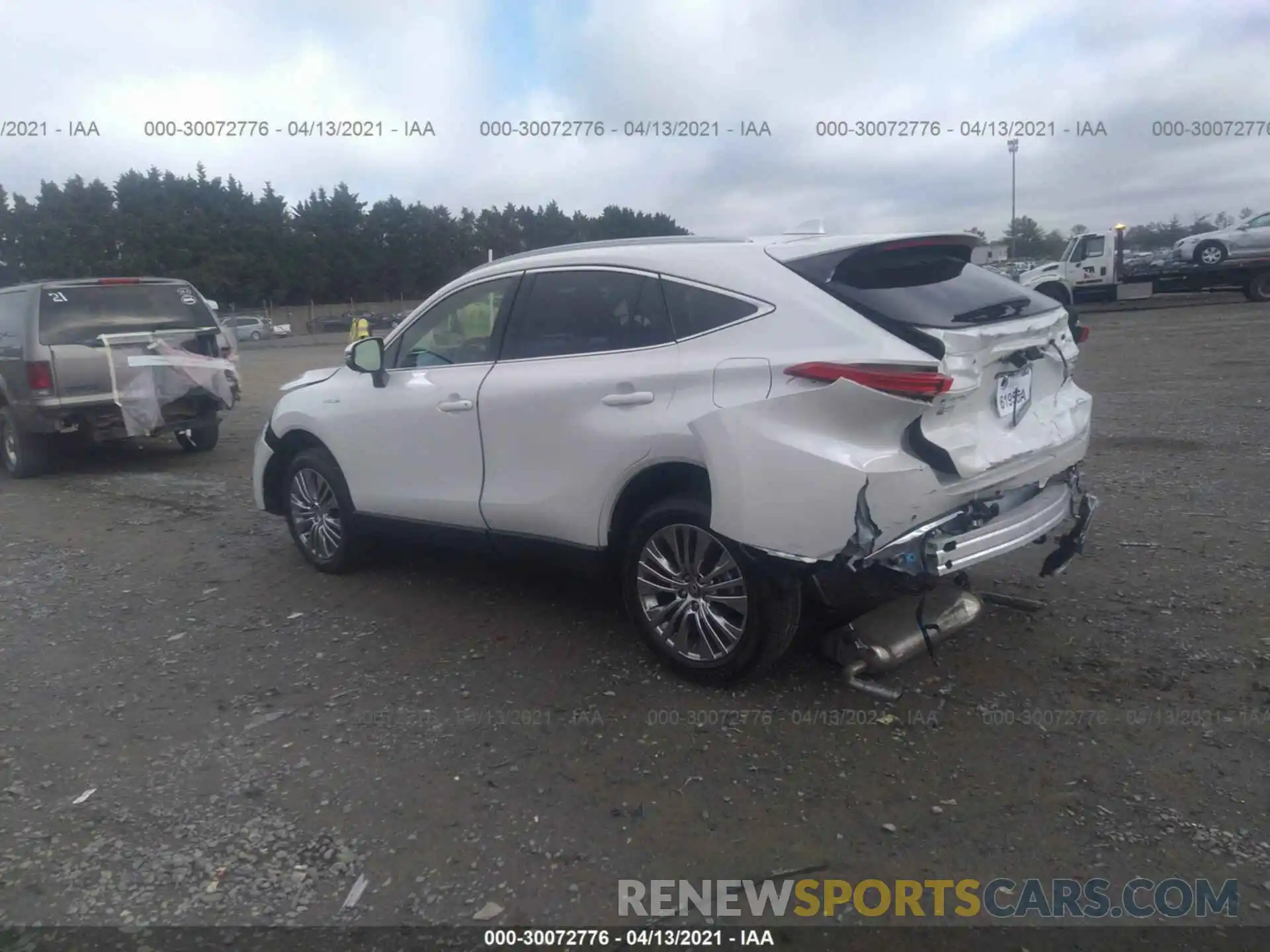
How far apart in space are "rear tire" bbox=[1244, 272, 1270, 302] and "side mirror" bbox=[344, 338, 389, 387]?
2705 cm

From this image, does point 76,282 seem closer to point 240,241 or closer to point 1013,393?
point 1013,393

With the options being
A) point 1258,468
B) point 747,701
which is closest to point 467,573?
point 747,701

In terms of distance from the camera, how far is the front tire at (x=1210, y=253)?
25.5 metres

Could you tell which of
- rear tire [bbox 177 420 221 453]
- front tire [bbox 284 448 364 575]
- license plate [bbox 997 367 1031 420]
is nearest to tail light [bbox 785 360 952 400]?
license plate [bbox 997 367 1031 420]

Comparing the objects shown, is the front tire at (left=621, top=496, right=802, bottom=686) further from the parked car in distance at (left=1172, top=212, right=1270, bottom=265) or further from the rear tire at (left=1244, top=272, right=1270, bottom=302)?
the rear tire at (left=1244, top=272, right=1270, bottom=302)

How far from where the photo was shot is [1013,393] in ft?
13.2

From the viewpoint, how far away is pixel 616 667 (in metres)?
4.44

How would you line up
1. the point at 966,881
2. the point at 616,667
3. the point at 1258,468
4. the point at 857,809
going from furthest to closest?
1. the point at 1258,468
2. the point at 616,667
3. the point at 857,809
4. the point at 966,881

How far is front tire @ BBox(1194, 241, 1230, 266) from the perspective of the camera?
25516mm

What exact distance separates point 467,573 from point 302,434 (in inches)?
52.1

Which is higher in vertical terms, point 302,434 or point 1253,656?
point 302,434

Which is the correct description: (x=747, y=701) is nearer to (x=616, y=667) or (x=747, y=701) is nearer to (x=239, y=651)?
(x=616, y=667)

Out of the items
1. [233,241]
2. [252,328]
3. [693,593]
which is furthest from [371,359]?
[233,241]

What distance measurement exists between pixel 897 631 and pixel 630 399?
58.3 inches
